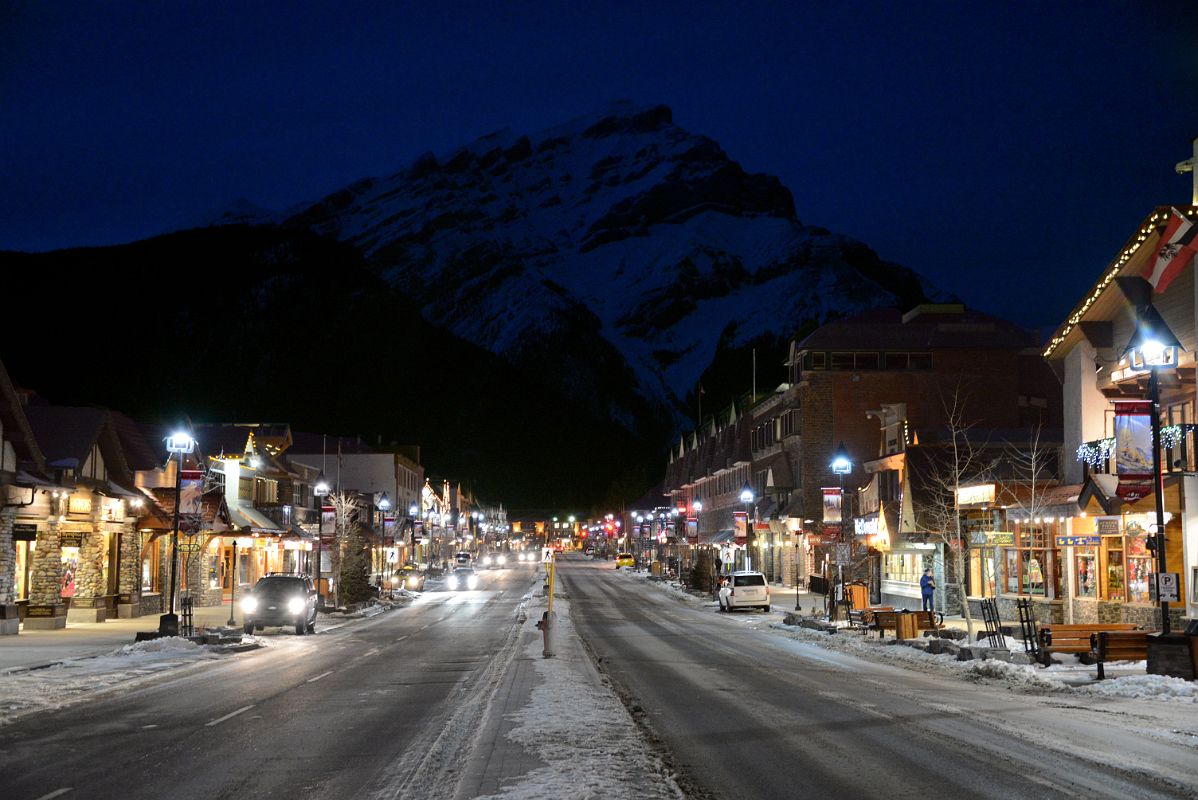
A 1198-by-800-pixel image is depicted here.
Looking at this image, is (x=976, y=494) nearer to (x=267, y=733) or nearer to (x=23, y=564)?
(x=267, y=733)

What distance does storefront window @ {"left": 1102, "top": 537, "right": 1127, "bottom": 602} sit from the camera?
3219 centimetres

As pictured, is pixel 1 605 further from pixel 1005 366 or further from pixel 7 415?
pixel 1005 366

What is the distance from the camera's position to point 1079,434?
34.2m

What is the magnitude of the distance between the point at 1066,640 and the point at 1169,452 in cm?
586

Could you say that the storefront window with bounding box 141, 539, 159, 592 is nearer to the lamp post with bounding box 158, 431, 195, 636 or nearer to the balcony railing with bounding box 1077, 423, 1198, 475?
the lamp post with bounding box 158, 431, 195, 636

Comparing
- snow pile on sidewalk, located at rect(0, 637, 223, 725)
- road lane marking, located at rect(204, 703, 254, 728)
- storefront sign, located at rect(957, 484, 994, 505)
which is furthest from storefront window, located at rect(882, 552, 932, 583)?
road lane marking, located at rect(204, 703, 254, 728)

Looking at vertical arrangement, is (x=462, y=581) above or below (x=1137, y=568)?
below

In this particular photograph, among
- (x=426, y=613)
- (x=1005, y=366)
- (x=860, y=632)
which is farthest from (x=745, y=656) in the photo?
(x=1005, y=366)

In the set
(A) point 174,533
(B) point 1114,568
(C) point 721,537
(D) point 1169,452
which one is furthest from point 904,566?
(C) point 721,537

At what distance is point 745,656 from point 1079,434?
39.7ft

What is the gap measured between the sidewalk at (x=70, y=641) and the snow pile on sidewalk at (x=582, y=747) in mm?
11854

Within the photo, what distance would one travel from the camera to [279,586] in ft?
128

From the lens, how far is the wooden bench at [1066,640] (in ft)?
83.5

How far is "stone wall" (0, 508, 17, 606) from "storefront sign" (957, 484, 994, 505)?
28.5 meters
